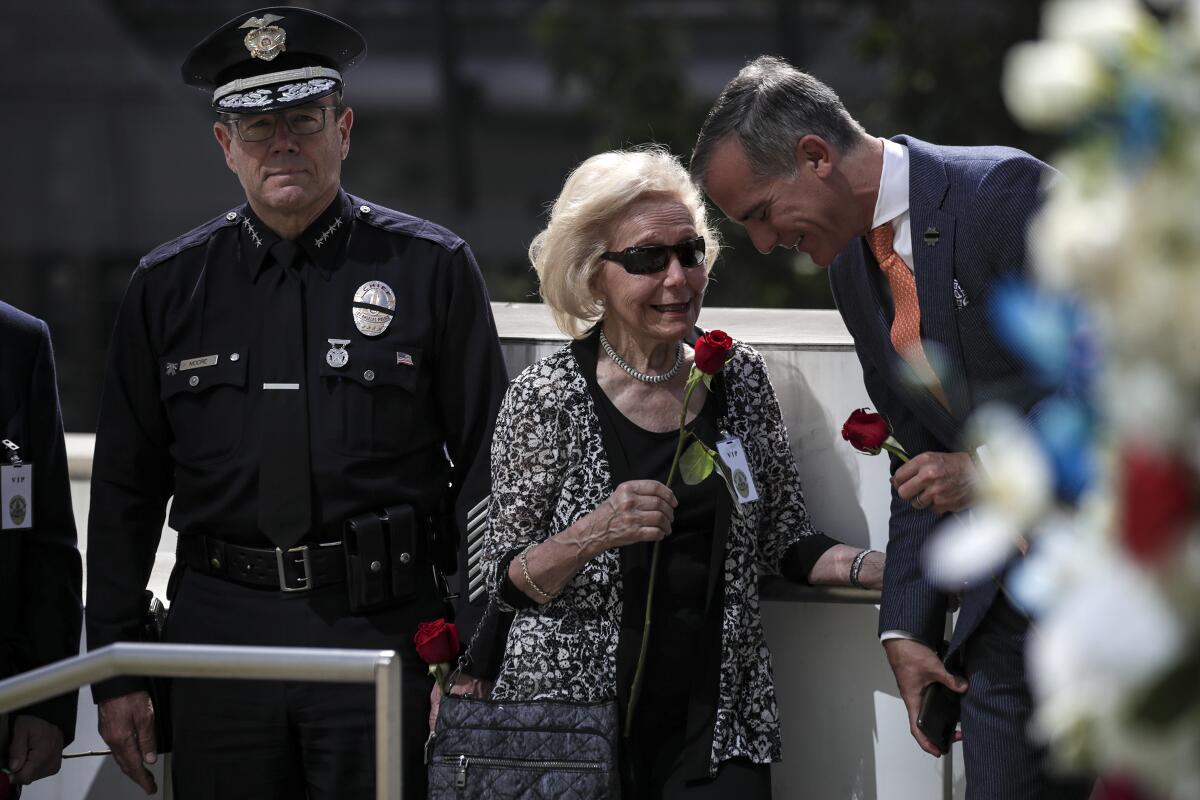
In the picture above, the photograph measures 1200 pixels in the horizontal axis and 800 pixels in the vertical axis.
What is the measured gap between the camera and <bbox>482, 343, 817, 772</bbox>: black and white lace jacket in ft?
9.74

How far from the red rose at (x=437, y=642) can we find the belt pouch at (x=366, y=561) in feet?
0.42

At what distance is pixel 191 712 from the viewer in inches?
127

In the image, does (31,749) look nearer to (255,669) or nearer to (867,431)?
(255,669)

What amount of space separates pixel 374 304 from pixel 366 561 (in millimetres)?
534

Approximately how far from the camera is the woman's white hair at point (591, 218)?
312cm

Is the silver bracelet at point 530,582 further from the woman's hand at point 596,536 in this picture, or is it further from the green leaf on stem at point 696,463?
the green leaf on stem at point 696,463

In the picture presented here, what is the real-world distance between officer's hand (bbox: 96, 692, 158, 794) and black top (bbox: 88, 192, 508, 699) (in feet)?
0.14

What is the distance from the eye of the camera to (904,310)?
283 centimetres

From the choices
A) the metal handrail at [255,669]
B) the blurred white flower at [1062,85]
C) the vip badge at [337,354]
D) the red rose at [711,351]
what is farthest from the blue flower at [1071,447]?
the vip badge at [337,354]

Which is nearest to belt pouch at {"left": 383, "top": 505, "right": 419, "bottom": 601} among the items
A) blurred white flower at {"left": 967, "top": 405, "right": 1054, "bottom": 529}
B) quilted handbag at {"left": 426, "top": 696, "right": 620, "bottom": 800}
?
quilted handbag at {"left": 426, "top": 696, "right": 620, "bottom": 800}

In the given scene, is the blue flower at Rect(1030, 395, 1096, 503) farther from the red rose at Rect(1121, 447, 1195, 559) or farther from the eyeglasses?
the eyeglasses

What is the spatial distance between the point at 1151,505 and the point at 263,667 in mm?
1569

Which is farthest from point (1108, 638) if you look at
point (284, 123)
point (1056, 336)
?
point (284, 123)

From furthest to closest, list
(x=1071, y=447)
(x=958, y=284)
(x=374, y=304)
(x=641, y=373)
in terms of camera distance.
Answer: (x=374, y=304)
(x=641, y=373)
(x=958, y=284)
(x=1071, y=447)
